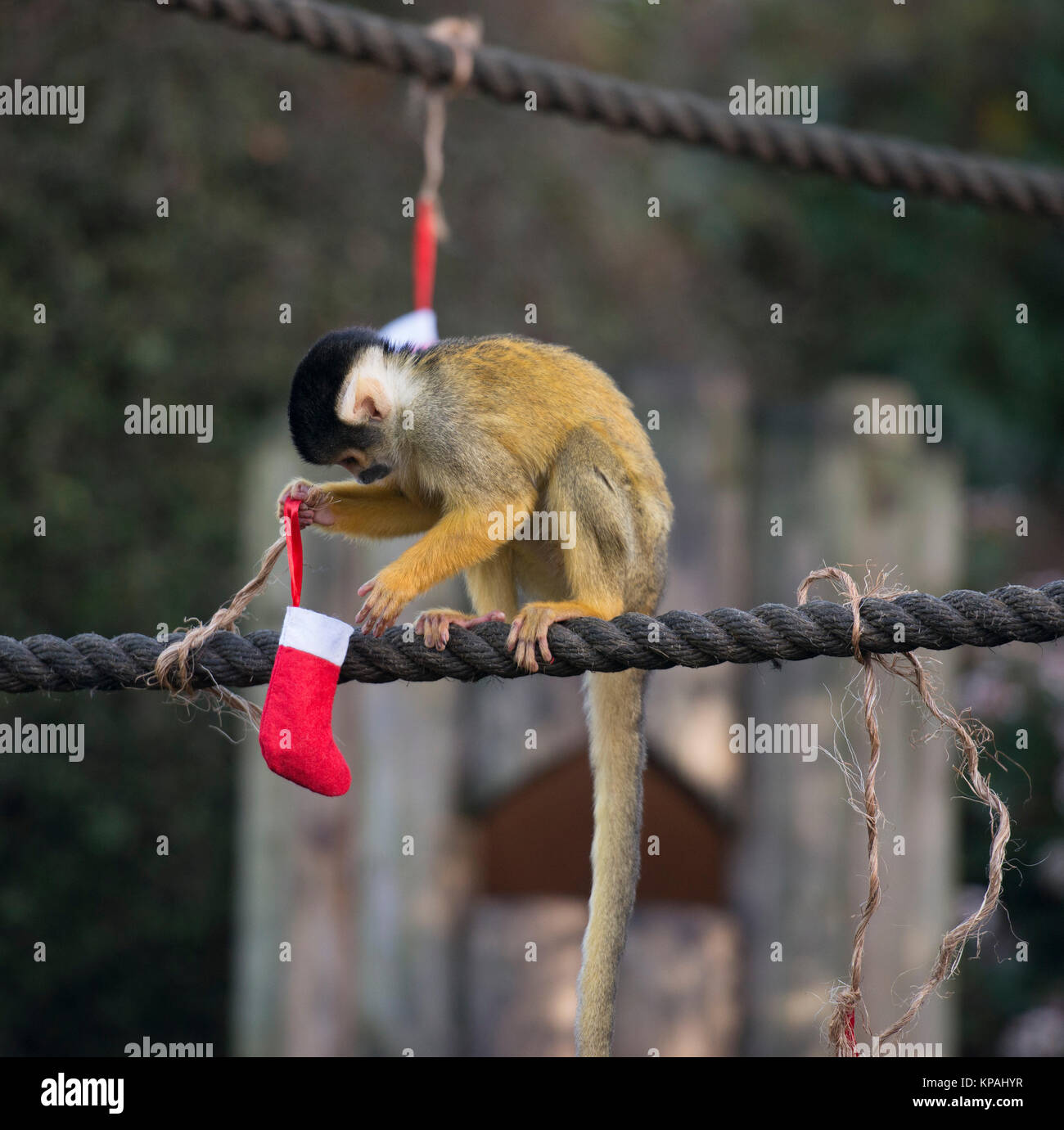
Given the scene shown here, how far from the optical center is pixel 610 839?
2.25 meters

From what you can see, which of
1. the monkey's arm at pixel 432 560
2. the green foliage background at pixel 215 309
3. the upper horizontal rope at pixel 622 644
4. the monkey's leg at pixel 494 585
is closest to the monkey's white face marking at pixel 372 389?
the monkey's arm at pixel 432 560

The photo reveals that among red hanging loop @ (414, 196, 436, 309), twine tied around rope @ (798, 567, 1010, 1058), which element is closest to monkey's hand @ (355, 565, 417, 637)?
twine tied around rope @ (798, 567, 1010, 1058)

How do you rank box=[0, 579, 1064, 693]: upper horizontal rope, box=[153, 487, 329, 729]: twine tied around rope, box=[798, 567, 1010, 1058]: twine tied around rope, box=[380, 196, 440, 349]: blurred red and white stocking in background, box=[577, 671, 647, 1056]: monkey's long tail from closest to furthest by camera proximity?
box=[798, 567, 1010, 1058]: twine tied around rope < box=[0, 579, 1064, 693]: upper horizontal rope < box=[153, 487, 329, 729]: twine tied around rope < box=[577, 671, 647, 1056]: monkey's long tail < box=[380, 196, 440, 349]: blurred red and white stocking in background

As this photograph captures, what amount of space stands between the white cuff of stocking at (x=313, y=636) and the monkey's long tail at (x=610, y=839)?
0.66 metres

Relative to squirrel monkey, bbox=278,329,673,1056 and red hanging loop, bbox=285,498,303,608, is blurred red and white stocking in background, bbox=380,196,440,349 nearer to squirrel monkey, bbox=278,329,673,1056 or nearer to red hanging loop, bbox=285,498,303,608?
squirrel monkey, bbox=278,329,673,1056

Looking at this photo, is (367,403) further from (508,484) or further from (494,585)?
(494,585)

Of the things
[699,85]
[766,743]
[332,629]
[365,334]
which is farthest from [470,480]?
[699,85]

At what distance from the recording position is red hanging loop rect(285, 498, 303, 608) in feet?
6.42

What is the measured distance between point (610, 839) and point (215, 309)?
14.1 ft

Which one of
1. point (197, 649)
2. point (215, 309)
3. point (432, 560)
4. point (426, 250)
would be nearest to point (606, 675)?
point (432, 560)

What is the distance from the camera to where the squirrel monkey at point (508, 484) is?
2246 millimetres

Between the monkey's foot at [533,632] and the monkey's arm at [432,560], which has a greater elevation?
the monkey's arm at [432,560]

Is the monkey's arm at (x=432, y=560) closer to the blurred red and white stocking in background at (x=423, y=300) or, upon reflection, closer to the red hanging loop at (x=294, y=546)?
the red hanging loop at (x=294, y=546)

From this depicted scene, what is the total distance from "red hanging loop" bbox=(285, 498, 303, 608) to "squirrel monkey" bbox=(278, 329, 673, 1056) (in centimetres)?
12
